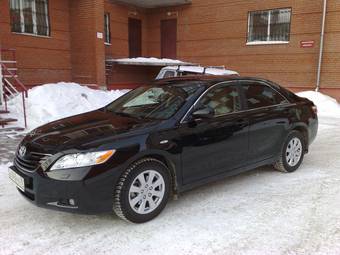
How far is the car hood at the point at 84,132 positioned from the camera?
11.6ft

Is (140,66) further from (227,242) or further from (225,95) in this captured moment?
(227,242)

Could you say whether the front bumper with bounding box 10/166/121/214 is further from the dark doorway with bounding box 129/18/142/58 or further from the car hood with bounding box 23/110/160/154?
the dark doorway with bounding box 129/18/142/58

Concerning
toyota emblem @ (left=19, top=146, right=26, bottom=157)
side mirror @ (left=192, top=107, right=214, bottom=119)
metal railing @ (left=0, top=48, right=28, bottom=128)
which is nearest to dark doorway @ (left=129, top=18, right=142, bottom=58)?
metal railing @ (left=0, top=48, right=28, bottom=128)

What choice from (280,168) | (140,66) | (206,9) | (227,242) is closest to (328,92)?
(206,9)

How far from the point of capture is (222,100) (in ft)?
15.2

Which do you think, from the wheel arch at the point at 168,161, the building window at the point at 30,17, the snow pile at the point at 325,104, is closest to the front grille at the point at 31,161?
the wheel arch at the point at 168,161

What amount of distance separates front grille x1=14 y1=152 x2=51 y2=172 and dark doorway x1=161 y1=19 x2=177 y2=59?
15687 millimetres

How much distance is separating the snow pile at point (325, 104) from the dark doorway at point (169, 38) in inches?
287

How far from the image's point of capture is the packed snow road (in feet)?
10.7

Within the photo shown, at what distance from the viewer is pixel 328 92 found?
48.3 ft

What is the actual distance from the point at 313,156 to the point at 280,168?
1.44 m

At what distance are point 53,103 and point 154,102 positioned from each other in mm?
6103

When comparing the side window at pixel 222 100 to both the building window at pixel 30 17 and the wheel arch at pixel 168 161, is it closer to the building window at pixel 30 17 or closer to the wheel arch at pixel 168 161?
the wheel arch at pixel 168 161

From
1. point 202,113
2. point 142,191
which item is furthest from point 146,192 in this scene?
point 202,113
